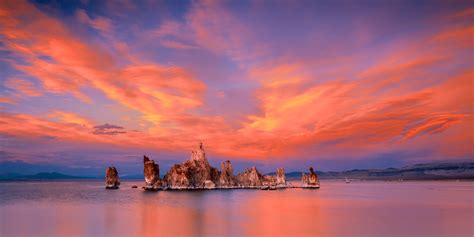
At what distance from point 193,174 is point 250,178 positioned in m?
31.9

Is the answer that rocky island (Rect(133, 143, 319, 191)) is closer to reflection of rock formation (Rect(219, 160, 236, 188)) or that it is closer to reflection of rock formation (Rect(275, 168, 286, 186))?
reflection of rock formation (Rect(219, 160, 236, 188))

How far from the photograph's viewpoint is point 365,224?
146 feet

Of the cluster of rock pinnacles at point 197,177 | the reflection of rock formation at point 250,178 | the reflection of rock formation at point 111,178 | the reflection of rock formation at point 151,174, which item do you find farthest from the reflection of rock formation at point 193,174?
the reflection of rock formation at point 111,178

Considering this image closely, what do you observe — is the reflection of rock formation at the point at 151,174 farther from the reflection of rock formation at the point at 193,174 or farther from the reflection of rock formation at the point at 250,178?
the reflection of rock formation at the point at 250,178

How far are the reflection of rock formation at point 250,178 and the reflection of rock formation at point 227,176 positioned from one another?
Result: 4.60 meters

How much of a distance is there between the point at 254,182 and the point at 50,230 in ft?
422

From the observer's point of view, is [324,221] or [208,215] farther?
[208,215]

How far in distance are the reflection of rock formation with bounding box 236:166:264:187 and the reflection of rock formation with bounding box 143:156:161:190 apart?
124 feet

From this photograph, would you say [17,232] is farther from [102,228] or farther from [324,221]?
[324,221]

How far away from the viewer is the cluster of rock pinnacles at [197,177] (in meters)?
138

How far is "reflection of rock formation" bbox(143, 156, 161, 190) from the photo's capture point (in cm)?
13711

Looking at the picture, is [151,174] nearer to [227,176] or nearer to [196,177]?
[196,177]

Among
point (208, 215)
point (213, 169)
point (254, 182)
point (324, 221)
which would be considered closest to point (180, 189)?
point (213, 169)

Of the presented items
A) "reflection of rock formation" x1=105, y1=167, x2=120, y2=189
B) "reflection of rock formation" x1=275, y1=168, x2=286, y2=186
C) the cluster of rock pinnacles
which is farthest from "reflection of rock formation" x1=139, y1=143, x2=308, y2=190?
"reflection of rock formation" x1=105, y1=167, x2=120, y2=189
